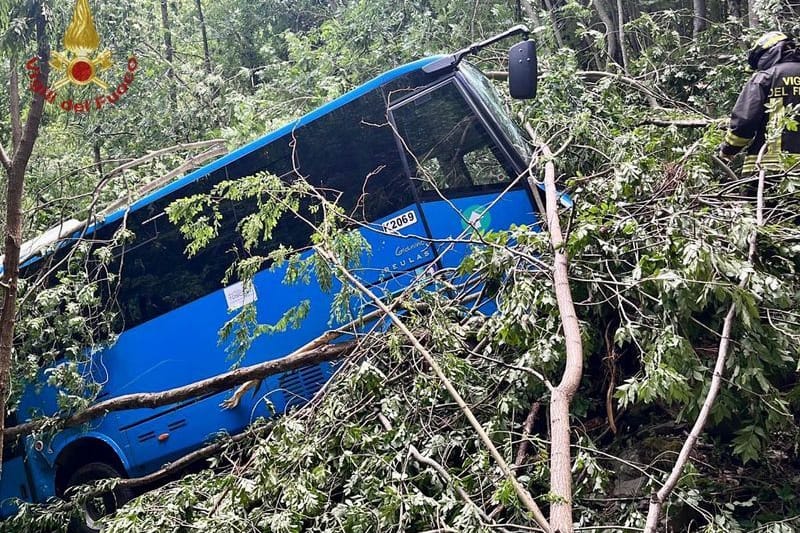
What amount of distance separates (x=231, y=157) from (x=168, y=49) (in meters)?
8.20

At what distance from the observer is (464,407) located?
3.45m

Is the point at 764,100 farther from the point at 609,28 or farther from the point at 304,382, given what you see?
the point at 609,28

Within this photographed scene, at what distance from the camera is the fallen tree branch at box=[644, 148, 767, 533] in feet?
8.86

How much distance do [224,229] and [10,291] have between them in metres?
1.80

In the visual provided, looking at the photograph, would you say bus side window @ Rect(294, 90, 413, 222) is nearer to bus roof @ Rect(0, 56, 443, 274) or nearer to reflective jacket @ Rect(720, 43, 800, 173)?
bus roof @ Rect(0, 56, 443, 274)

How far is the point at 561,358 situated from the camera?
12.1 ft

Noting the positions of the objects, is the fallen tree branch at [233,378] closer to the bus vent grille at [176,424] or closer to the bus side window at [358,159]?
the bus vent grille at [176,424]

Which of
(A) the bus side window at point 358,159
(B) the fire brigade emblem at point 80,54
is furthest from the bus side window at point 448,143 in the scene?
(B) the fire brigade emblem at point 80,54

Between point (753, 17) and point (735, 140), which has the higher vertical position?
point (753, 17)

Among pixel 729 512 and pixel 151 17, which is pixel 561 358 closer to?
pixel 729 512

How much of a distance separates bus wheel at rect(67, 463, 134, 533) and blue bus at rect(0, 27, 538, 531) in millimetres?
19

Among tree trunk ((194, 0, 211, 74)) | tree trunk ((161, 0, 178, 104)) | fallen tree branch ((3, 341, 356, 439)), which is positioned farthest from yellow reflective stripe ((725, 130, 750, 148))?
tree trunk ((194, 0, 211, 74))

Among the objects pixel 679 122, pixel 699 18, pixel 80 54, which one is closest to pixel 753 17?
pixel 699 18

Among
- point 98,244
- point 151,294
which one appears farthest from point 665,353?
point 98,244
